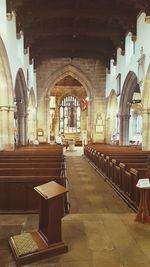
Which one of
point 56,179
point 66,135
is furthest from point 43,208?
point 66,135

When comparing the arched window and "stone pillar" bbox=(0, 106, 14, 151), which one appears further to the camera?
the arched window

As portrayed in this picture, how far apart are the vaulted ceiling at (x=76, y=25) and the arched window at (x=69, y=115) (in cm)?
996

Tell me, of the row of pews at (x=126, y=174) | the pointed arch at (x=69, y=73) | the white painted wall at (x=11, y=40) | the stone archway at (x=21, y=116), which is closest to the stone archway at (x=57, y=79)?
the pointed arch at (x=69, y=73)

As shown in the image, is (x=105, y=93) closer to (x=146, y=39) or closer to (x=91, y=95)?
(x=91, y=95)

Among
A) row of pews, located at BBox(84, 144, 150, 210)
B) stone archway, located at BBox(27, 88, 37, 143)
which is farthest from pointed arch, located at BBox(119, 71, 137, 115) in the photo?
row of pews, located at BBox(84, 144, 150, 210)

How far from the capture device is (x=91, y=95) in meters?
21.4

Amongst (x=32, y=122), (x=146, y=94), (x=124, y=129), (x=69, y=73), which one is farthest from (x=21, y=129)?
(x=146, y=94)

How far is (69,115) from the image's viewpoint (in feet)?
98.9

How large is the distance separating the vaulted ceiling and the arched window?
9.96 meters

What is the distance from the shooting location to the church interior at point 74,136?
333 cm

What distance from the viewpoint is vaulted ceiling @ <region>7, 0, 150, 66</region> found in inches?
476

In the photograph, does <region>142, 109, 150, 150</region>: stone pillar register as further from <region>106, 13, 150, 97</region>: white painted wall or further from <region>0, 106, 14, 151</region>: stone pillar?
<region>0, 106, 14, 151</region>: stone pillar

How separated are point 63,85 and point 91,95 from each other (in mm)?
8414

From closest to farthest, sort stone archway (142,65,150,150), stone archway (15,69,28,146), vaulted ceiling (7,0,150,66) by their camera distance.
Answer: stone archway (142,65,150,150) → vaulted ceiling (7,0,150,66) → stone archway (15,69,28,146)
